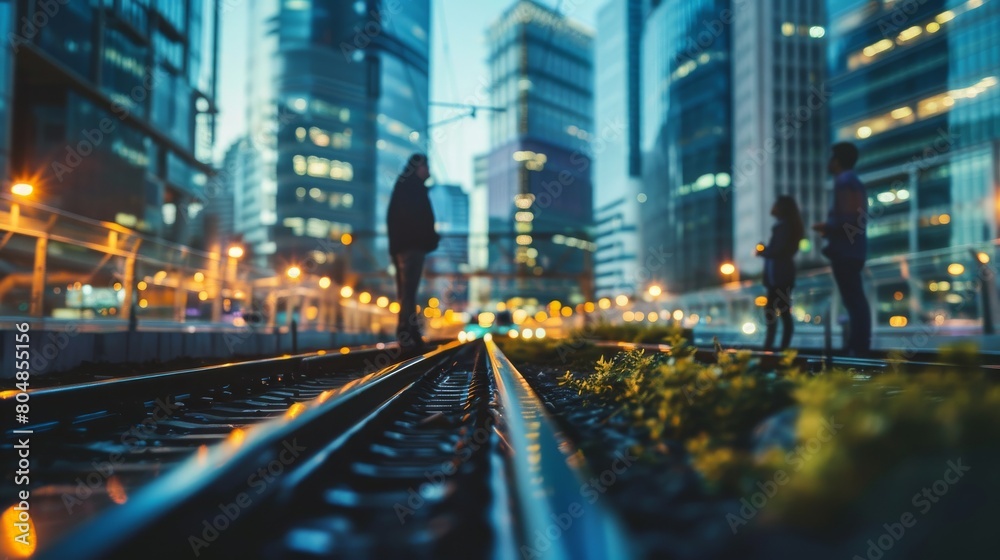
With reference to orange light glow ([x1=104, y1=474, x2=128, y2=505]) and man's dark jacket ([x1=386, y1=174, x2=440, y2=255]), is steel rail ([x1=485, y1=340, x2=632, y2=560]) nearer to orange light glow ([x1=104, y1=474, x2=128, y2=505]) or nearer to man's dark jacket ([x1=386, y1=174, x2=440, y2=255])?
orange light glow ([x1=104, y1=474, x2=128, y2=505])

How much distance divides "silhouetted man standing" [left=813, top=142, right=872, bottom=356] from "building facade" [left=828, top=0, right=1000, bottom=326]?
56.3 meters

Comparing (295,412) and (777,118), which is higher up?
(777,118)

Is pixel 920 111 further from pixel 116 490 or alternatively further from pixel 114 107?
pixel 116 490

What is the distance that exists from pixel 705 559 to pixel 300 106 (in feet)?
398

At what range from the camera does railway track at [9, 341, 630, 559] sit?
150 cm

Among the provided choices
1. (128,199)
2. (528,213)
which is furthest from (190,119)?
(528,213)

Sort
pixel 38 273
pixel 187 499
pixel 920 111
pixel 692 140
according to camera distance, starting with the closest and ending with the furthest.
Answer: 1. pixel 187 499
2. pixel 38 273
3. pixel 920 111
4. pixel 692 140

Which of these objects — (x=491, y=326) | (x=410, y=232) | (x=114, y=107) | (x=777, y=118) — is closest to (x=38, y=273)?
(x=410, y=232)

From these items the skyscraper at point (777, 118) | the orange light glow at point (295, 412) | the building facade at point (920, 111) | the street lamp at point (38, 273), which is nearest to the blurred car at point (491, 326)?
the street lamp at point (38, 273)

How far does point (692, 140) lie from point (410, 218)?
110 m

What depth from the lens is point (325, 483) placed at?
240cm

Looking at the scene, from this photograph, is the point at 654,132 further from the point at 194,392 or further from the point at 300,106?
the point at 194,392

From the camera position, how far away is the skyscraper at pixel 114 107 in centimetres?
4678

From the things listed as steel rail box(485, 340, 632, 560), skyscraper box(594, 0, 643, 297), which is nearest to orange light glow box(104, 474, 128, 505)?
steel rail box(485, 340, 632, 560)
